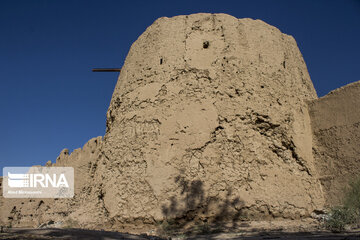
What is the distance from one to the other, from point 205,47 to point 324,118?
8.22 feet

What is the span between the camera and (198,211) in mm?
5066

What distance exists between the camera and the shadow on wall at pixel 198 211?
16.4ft

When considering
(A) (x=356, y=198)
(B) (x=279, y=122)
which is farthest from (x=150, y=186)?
(A) (x=356, y=198)

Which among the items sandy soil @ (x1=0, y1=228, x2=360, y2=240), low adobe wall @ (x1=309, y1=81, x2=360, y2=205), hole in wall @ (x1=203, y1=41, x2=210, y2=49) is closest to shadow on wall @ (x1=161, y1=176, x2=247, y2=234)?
sandy soil @ (x1=0, y1=228, x2=360, y2=240)

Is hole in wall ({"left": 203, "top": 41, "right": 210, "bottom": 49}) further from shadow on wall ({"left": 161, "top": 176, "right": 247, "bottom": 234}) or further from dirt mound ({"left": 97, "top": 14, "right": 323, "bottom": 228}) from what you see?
shadow on wall ({"left": 161, "top": 176, "right": 247, "bottom": 234})

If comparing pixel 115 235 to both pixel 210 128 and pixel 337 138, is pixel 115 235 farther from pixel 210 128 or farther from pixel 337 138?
pixel 337 138

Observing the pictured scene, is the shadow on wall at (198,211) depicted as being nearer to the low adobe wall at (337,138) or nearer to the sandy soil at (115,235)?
the sandy soil at (115,235)

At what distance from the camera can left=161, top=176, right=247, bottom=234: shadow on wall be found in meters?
4.99

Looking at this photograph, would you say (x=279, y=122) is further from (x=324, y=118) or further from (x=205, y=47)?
(x=205, y=47)

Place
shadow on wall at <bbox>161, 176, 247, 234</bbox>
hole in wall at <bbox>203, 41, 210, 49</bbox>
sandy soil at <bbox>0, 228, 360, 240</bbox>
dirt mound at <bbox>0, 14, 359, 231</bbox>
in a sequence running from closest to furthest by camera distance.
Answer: sandy soil at <bbox>0, 228, 360, 240</bbox>
shadow on wall at <bbox>161, 176, 247, 234</bbox>
dirt mound at <bbox>0, 14, 359, 231</bbox>
hole in wall at <bbox>203, 41, 210, 49</bbox>

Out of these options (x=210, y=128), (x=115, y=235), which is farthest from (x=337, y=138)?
(x=115, y=235)

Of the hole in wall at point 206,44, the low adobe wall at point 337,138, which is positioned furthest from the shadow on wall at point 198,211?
the hole in wall at point 206,44

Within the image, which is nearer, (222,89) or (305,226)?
(305,226)

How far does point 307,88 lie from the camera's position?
6770mm
